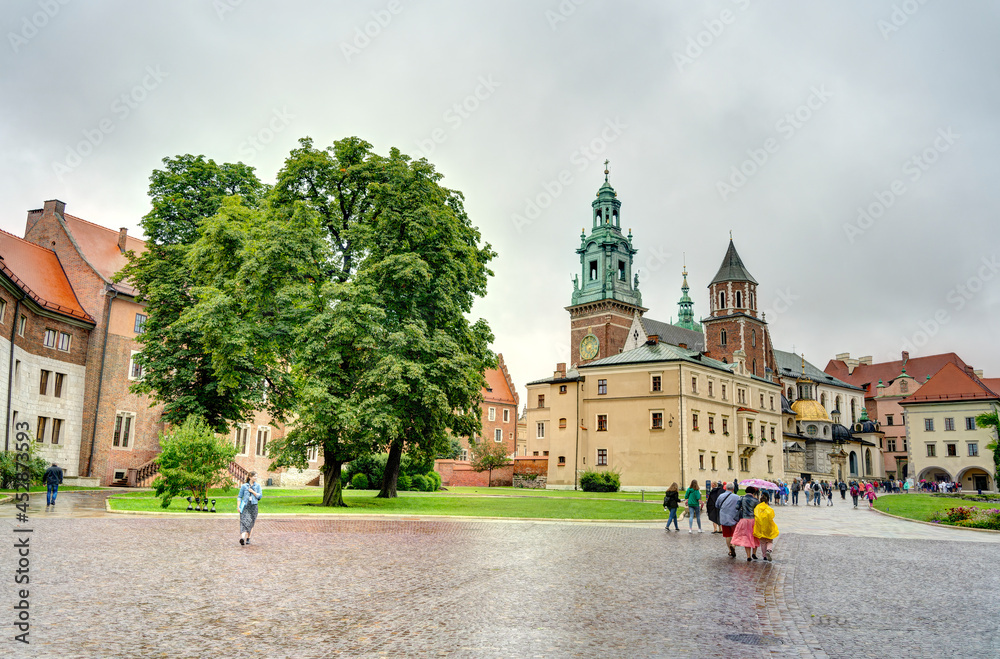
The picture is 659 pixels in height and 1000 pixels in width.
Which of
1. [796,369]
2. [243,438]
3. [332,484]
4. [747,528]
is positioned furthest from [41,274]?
[796,369]

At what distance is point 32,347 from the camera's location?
38844 mm

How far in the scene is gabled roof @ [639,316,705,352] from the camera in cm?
9694

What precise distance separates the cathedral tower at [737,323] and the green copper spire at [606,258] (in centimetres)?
1104

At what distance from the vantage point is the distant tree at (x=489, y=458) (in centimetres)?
6550

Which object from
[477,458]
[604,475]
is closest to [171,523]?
[604,475]

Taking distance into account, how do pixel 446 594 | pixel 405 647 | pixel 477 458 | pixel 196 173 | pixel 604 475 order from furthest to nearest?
pixel 477 458
pixel 604 475
pixel 196 173
pixel 446 594
pixel 405 647

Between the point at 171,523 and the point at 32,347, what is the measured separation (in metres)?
25.0

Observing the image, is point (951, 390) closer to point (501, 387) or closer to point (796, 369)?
point (796, 369)

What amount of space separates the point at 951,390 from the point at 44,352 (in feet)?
307

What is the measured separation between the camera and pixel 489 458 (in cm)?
6531

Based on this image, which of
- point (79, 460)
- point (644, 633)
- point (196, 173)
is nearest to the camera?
point (644, 633)

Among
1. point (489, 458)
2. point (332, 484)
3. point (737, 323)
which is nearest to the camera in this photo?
point (332, 484)

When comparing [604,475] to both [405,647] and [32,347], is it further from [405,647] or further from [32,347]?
[405,647]

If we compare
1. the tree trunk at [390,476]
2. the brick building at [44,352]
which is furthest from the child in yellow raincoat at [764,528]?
the brick building at [44,352]
